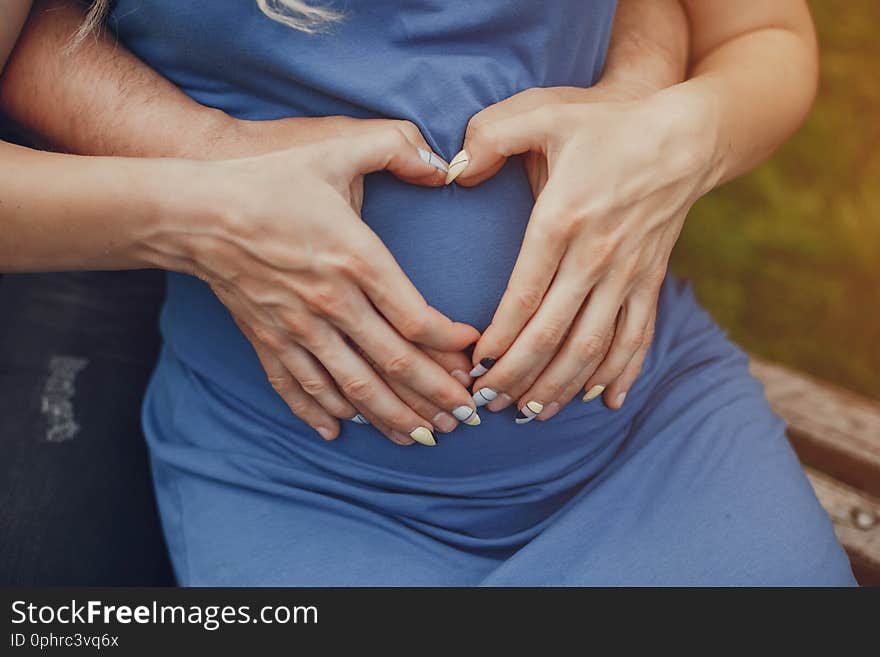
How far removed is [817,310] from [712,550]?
1.39 metres

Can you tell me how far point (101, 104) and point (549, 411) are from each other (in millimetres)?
714

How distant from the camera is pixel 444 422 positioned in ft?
3.56

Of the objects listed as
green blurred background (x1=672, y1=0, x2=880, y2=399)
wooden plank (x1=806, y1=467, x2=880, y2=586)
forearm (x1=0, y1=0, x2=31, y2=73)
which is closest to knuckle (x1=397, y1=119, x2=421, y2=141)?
forearm (x1=0, y1=0, x2=31, y2=73)

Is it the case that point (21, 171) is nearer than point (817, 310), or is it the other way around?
point (21, 171)

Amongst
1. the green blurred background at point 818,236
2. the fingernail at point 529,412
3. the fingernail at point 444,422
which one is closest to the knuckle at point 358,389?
the fingernail at point 444,422

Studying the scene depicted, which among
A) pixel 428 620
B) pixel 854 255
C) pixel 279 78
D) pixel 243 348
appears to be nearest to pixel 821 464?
pixel 854 255

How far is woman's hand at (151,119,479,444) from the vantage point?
968mm

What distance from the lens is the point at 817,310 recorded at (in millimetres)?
2273

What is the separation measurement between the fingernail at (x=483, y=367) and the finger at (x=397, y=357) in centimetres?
3

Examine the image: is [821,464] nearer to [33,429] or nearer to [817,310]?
[817,310]

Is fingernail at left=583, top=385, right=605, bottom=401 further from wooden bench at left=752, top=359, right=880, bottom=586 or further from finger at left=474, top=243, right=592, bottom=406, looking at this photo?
wooden bench at left=752, top=359, right=880, bottom=586

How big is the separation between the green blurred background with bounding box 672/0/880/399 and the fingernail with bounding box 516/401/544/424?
4.68 feet

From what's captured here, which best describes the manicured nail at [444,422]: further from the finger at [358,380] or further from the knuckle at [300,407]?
the knuckle at [300,407]

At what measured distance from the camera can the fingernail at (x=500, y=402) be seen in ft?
3.57
